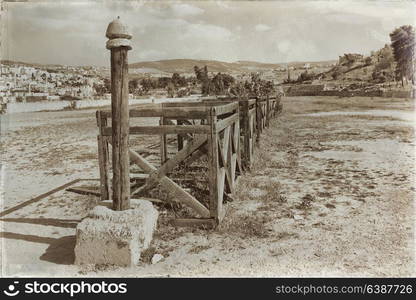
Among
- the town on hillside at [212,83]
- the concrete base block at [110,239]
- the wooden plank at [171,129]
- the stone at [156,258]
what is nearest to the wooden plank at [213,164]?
the wooden plank at [171,129]

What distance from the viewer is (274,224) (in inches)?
209

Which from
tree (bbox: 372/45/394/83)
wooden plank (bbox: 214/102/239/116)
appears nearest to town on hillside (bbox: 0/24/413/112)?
tree (bbox: 372/45/394/83)

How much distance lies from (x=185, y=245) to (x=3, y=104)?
19.1 metres

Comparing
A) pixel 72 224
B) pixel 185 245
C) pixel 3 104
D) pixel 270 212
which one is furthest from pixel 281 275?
pixel 3 104

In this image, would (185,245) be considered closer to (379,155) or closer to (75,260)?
(75,260)

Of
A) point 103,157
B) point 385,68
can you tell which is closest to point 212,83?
point 385,68

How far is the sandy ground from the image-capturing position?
4.04 metres

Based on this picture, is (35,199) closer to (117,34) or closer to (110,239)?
(110,239)

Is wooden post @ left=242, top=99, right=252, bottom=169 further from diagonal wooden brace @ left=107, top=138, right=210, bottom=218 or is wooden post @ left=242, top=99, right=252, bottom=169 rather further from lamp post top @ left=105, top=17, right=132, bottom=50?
lamp post top @ left=105, top=17, right=132, bottom=50

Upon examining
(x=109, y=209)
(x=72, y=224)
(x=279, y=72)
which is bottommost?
(x=72, y=224)

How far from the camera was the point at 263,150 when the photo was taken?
36.1ft

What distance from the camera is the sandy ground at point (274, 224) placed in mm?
4043

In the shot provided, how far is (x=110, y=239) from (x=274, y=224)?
2381mm

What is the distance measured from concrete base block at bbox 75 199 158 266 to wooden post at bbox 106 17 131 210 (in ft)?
0.78
